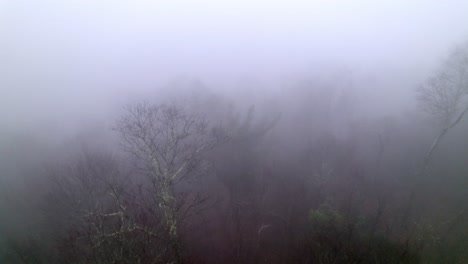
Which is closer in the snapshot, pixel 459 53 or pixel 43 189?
pixel 459 53

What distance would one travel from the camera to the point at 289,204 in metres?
20.8

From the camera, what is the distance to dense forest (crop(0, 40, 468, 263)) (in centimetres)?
1298

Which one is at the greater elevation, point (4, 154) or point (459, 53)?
point (459, 53)

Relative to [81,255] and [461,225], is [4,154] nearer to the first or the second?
[81,255]

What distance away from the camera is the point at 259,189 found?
22.0 metres

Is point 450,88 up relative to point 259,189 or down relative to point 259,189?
up

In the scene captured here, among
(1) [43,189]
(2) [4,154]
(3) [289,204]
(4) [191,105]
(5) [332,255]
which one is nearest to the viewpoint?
(5) [332,255]

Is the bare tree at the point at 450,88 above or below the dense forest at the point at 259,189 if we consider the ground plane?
above

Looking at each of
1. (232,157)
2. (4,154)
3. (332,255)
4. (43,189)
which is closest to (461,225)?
(332,255)

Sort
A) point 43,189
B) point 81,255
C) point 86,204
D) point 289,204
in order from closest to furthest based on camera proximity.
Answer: point 81,255 → point 86,204 → point 289,204 → point 43,189

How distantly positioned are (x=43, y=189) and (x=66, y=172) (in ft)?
18.5

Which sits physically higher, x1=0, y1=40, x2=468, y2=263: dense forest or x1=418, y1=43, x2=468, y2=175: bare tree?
x1=418, y1=43, x2=468, y2=175: bare tree

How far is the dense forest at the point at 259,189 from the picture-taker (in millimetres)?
12977

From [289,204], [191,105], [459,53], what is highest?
[459,53]
